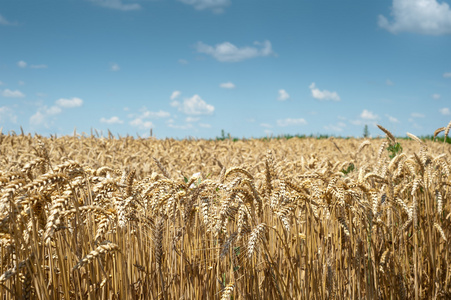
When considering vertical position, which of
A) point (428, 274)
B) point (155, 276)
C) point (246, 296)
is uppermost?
point (155, 276)

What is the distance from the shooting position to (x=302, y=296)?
7.41 ft

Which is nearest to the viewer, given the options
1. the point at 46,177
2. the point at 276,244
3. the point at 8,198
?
the point at 8,198

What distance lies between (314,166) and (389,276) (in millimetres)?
2094

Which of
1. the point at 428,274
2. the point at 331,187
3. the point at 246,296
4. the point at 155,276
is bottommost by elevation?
the point at 428,274

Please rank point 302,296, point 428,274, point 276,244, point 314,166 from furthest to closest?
point 314,166 → point 428,274 → point 276,244 → point 302,296

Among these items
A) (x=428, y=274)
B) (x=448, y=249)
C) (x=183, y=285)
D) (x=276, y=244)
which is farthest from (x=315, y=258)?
(x=448, y=249)

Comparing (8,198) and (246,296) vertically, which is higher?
(8,198)

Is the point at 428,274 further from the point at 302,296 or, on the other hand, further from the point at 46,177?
the point at 46,177

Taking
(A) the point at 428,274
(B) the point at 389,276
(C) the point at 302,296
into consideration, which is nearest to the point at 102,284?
(C) the point at 302,296

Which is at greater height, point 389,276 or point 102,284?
point 102,284

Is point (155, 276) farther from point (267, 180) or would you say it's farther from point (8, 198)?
point (8, 198)

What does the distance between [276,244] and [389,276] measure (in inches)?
35.1

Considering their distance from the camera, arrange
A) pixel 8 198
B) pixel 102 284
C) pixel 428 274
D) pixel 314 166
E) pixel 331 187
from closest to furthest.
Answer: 1. pixel 8 198
2. pixel 102 284
3. pixel 331 187
4. pixel 428 274
5. pixel 314 166

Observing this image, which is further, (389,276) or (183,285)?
(389,276)
